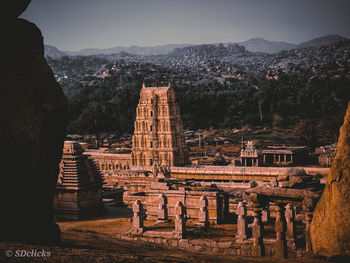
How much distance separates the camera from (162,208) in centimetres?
2678

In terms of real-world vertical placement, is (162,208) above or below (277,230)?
below

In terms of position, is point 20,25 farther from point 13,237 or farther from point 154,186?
point 154,186

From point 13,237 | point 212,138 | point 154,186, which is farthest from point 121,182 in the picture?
point 212,138

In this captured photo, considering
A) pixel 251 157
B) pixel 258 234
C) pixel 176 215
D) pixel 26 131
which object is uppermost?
pixel 26 131

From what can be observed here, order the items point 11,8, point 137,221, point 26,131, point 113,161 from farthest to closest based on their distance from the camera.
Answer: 1. point 113,161
2. point 137,221
3. point 11,8
4. point 26,131

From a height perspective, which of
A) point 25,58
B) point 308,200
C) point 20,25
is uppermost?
point 20,25

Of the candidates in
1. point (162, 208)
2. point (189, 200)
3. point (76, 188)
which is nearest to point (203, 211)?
point (189, 200)

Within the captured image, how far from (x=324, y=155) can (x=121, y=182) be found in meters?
25.0

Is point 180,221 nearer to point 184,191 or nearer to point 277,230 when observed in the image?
point 184,191

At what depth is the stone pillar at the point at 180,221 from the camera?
2359cm

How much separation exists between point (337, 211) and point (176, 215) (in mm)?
16301

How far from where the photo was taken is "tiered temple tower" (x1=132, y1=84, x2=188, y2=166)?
54.6 m

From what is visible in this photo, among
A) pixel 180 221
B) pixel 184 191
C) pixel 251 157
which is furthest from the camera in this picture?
pixel 251 157

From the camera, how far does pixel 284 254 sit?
694 inches
